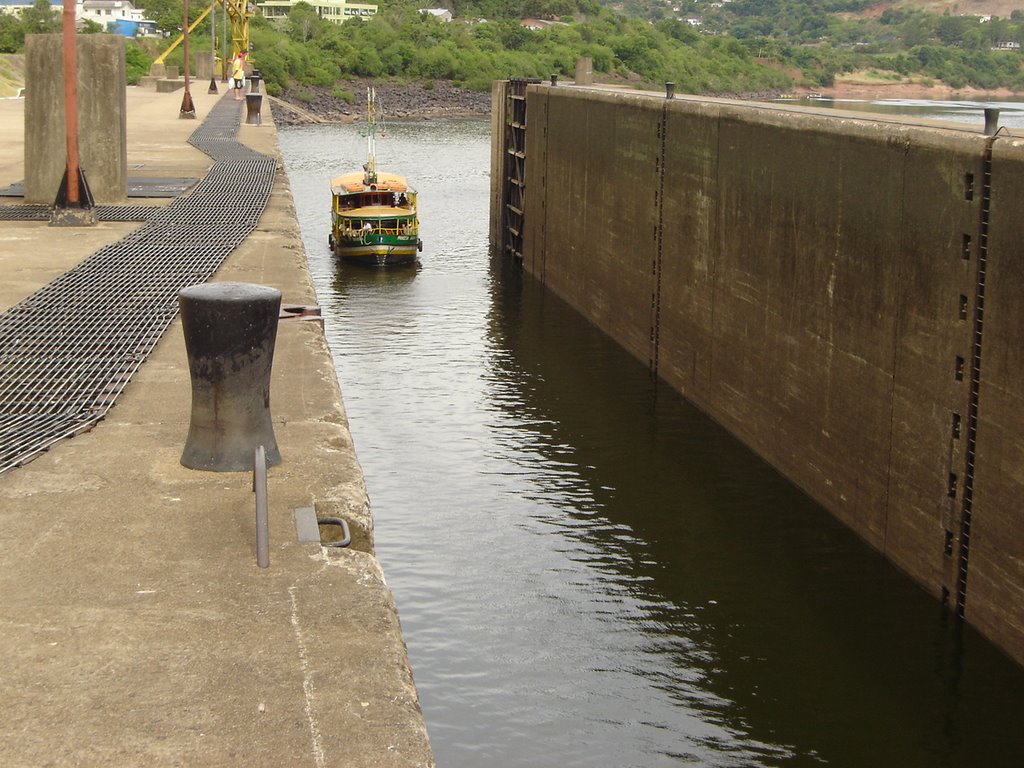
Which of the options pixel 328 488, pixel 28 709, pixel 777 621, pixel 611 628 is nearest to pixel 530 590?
pixel 611 628

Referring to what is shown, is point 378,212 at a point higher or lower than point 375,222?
higher

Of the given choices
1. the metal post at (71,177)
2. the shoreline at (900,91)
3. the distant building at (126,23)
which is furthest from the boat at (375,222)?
the distant building at (126,23)

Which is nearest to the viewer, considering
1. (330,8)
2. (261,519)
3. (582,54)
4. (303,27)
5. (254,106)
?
(261,519)

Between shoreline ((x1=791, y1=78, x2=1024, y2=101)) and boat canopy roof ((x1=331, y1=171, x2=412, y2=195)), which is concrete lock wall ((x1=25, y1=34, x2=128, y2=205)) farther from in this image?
shoreline ((x1=791, y1=78, x2=1024, y2=101))

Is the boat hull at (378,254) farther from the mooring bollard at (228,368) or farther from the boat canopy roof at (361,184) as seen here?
the mooring bollard at (228,368)

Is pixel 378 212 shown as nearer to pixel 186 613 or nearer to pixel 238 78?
pixel 186 613

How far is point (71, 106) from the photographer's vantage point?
19359 millimetres

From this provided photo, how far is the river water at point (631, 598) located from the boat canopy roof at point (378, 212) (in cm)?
932

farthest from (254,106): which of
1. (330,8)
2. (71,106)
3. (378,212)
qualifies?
(330,8)

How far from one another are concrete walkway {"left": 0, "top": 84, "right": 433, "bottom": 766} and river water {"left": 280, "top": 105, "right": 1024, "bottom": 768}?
2047mm

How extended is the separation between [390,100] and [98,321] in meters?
87.9

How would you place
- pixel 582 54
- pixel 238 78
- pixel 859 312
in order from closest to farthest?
pixel 859 312 → pixel 238 78 → pixel 582 54

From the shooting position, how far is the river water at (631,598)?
943cm

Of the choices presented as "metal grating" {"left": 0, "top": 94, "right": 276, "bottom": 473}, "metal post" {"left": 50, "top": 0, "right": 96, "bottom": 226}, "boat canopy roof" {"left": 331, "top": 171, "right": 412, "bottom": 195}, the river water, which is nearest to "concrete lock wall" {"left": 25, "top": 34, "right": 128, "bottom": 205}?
"metal grating" {"left": 0, "top": 94, "right": 276, "bottom": 473}
